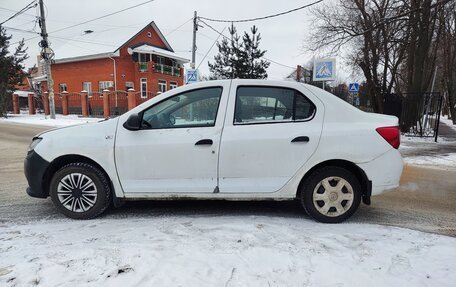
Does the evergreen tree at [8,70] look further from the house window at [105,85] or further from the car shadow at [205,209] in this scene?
the car shadow at [205,209]

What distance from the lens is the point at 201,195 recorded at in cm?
409

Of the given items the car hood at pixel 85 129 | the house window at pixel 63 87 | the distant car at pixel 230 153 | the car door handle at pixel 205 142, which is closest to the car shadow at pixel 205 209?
the distant car at pixel 230 153

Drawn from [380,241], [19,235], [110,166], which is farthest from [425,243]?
[19,235]

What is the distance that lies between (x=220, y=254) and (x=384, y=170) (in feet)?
6.99

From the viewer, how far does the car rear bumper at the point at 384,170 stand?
399 centimetres

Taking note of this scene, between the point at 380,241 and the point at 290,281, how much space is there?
4.38 feet

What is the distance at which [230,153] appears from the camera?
3.96 metres

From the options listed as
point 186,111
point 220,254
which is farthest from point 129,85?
point 220,254

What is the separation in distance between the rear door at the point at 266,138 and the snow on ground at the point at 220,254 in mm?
515

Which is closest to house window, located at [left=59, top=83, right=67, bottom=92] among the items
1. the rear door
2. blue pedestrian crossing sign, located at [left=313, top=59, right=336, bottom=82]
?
blue pedestrian crossing sign, located at [left=313, top=59, right=336, bottom=82]

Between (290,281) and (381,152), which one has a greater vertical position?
(381,152)

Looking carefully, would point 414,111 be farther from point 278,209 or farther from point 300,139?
point 300,139

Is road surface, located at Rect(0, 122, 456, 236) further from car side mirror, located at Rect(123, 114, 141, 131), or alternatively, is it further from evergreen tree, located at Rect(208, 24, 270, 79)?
evergreen tree, located at Rect(208, 24, 270, 79)

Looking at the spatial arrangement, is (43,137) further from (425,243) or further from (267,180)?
(425,243)
